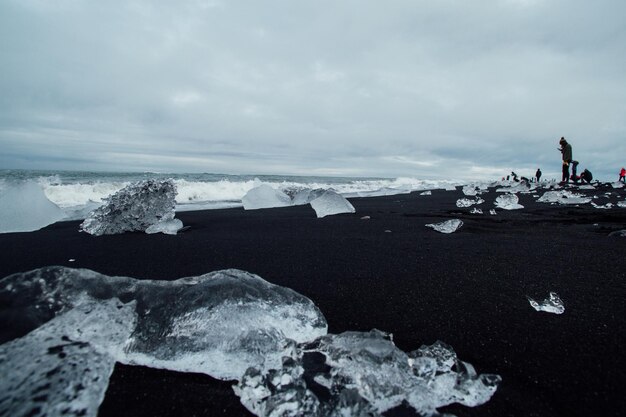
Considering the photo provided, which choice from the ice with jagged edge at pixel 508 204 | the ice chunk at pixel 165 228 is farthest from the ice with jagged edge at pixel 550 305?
the ice with jagged edge at pixel 508 204

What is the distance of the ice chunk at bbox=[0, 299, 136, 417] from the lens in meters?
0.70

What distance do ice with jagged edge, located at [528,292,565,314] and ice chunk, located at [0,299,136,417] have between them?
1533 millimetres

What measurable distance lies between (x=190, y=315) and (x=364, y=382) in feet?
1.88

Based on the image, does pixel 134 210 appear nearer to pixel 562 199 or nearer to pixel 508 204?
pixel 508 204

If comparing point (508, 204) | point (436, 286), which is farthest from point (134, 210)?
point (508, 204)

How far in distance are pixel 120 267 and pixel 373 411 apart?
6.01 ft

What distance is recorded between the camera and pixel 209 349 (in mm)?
946

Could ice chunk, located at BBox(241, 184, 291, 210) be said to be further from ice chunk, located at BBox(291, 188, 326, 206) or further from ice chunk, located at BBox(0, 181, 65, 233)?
ice chunk, located at BBox(0, 181, 65, 233)

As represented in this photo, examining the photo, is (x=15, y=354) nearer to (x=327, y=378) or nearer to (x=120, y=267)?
(x=327, y=378)

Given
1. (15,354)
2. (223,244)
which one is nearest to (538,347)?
(15,354)

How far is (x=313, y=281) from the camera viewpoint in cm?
167

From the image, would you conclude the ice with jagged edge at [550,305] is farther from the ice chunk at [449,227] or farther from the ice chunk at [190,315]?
the ice chunk at [449,227]

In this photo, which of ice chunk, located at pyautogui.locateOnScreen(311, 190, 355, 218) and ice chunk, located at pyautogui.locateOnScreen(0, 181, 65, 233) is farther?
ice chunk, located at pyautogui.locateOnScreen(311, 190, 355, 218)

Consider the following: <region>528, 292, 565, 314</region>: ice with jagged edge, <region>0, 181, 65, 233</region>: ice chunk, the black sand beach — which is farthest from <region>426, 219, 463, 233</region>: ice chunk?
A: <region>0, 181, 65, 233</region>: ice chunk
